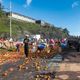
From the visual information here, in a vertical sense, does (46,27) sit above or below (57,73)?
above

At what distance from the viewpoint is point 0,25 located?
12875 centimetres

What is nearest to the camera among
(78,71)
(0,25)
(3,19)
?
(78,71)

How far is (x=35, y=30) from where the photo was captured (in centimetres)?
15138

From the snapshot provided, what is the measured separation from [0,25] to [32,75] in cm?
11669

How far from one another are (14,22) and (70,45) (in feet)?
330

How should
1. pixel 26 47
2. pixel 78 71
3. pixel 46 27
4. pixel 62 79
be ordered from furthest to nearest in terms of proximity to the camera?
pixel 46 27
pixel 26 47
pixel 78 71
pixel 62 79

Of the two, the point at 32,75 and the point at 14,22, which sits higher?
the point at 14,22

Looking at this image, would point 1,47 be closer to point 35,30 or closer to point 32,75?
point 32,75

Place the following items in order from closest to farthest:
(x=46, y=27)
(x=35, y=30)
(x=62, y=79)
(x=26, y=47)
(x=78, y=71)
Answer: (x=62, y=79) < (x=78, y=71) < (x=26, y=47) < (x=35, y=30) < (x=46, y=27)

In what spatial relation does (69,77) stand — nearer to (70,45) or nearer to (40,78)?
(40,78)

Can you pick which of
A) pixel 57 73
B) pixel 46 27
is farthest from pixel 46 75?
pixel 46 27

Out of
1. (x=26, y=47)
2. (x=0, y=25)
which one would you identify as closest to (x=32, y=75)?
(x=26, y=47)

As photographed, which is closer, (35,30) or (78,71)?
(78,71)

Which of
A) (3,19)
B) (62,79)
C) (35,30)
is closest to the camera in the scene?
(62,79)
